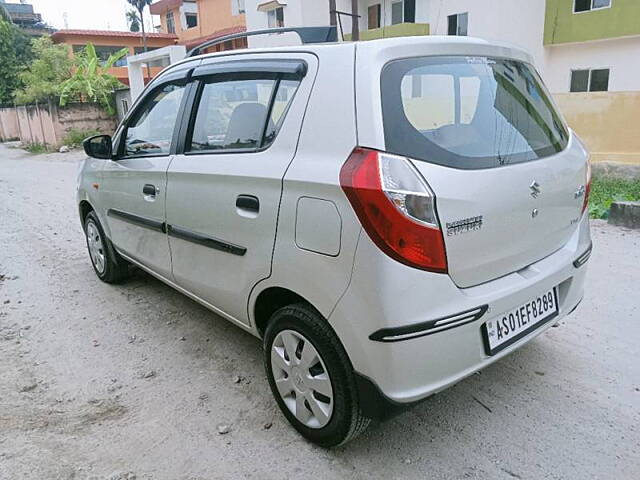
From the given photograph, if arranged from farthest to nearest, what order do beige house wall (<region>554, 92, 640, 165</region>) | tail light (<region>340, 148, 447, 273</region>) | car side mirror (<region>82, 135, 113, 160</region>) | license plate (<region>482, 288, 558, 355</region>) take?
beige house wall (<region>554, 92, 640, 165</region>) < car side mirror (<region>82, 135, 113, 160</region>) < license plate (<region>482, 288, 558, 355</region>) < tail light (<region>340, 148, 447, 273</region>)

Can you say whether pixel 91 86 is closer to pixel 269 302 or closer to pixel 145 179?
pixel 145 179

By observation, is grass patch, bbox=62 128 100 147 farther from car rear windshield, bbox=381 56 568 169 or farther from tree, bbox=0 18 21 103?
car rear windshield, bbox=381 56 568 169

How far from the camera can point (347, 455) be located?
2393mm

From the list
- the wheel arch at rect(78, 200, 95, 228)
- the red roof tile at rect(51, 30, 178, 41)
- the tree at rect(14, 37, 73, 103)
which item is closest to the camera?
the wheel arch at rect(78, 200, 95, 228)

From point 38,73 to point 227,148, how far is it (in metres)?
27.2

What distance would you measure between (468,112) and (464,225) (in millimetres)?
663

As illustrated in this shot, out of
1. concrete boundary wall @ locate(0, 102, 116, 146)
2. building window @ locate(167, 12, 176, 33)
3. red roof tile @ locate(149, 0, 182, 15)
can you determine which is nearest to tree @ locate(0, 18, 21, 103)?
red roof tile @ locate(149, 0, 182, 15)

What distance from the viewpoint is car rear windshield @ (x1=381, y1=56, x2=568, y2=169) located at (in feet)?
6.70

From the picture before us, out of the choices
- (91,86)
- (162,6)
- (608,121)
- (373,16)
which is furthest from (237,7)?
(608,121)

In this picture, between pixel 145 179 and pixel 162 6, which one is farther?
pixel 162 6

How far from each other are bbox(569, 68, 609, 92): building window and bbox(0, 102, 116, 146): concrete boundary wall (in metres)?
17.9

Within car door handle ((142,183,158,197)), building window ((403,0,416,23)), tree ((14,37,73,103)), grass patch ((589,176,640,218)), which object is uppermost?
building window ((403,0,416,23))

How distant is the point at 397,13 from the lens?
20828 mm

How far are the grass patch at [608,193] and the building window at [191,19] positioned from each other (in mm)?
33459
